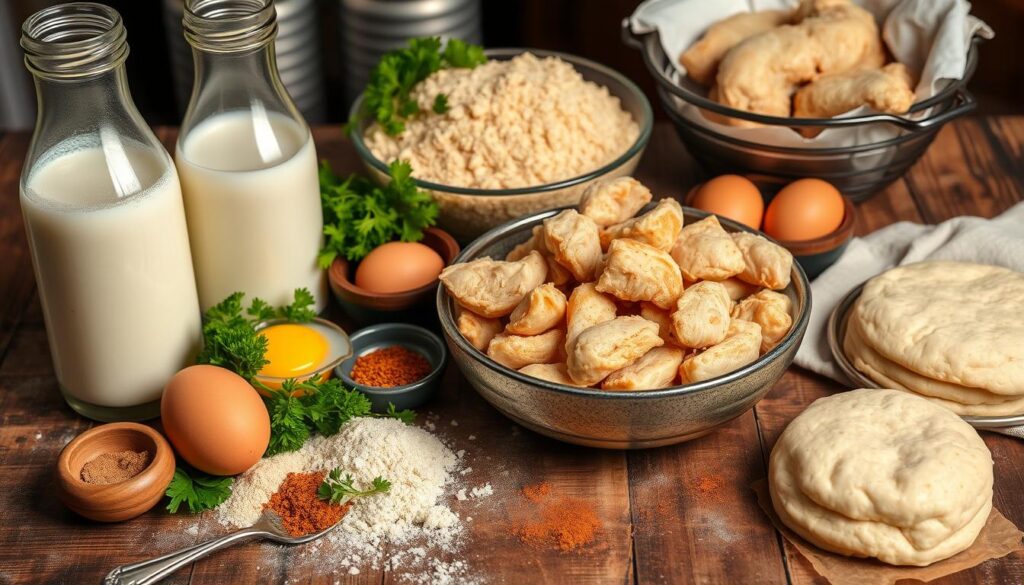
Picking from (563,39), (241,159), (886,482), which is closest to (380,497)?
(241,159)

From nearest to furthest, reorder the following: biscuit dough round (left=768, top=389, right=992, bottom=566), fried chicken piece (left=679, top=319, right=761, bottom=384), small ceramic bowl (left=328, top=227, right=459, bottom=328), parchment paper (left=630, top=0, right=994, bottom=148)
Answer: biscuit dough round (left=768, top=389, right=992, bottom=566), fried chicken piece (left=679, top=319, right=761, bottom=384), small ceramic bowl (left=328, top=227, right=459, bottom=328), parchment paper (left=630, top=0, right=994, bottom=148)

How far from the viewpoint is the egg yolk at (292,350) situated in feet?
6.05

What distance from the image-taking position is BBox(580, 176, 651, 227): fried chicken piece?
1.85 meters

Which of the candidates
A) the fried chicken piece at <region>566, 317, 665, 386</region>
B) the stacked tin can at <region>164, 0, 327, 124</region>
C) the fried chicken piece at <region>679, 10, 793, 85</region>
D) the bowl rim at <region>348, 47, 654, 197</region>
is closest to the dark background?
the stacked tin can at <region>164, 0, 327, 124</region>

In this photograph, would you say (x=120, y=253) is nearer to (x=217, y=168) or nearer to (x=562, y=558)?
(x=217, y=168)

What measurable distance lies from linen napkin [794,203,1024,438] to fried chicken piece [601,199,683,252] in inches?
16.5

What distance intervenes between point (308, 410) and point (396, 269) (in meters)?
0.36

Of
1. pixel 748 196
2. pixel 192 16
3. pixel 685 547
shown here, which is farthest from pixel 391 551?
pixel 748 196

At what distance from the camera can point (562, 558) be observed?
1.56 metres

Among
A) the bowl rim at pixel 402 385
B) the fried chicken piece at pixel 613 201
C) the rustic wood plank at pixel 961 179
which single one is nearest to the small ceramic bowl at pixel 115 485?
the bowl rim at pixel 402 385

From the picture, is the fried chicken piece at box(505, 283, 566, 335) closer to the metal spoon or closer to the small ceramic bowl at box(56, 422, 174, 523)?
the metal spoon

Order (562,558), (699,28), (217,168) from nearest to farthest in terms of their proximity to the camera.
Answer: (562,558) → (217,168) → (699,28)

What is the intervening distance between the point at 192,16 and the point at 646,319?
863 millimetres

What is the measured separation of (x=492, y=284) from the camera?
1.73 meters
